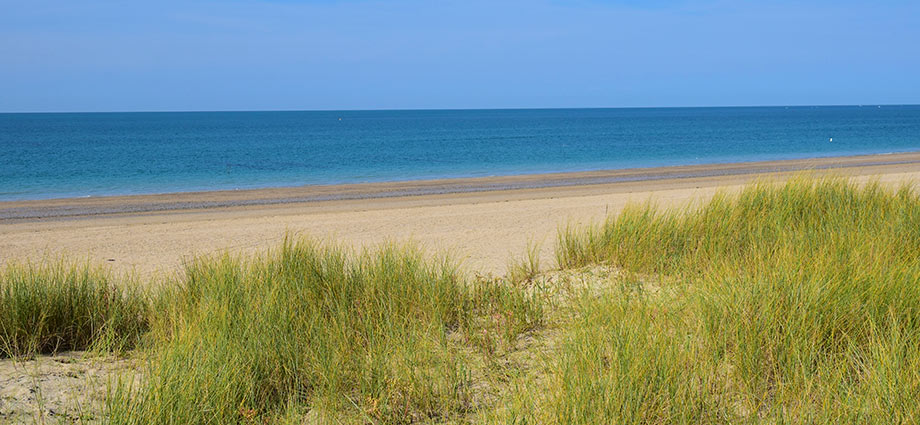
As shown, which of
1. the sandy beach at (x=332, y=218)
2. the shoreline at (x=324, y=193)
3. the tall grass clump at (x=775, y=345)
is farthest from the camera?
the shoreline at (x=324, y=193)

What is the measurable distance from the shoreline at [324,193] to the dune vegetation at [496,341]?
1272 centimetres

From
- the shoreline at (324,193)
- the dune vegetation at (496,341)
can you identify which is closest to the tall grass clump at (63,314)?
the dune vegetation at (496,341)

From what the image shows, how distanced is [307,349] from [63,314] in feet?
6.93

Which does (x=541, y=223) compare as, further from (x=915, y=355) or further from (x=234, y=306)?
(x=915, y=355)

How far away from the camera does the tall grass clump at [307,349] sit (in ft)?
11.9

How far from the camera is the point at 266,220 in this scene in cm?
1527

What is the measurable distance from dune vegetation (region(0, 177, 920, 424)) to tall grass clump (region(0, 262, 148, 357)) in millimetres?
14

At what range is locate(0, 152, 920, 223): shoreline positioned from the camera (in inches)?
762

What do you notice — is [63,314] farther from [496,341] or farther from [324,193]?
[324,193]

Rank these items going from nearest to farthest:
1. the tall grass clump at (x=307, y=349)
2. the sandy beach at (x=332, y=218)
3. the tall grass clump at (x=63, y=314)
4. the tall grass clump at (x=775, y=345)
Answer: the tall grass clump at (x=775, y=345), the tall grass clump at (x=307, y=349), the tall grass clump at (x=63, y=314), the sandy beach at (x=332, y=218)

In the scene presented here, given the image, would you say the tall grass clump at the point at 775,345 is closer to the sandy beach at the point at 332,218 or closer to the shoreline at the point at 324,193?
the sandy beach at the point at 332,218

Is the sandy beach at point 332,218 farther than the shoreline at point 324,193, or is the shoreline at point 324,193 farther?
the shoreline at point 324,193

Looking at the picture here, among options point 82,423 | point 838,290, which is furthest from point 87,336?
point 838,290

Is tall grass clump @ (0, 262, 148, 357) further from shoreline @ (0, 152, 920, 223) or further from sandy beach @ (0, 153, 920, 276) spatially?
shoreline @ (0, 152, 920, 223)
